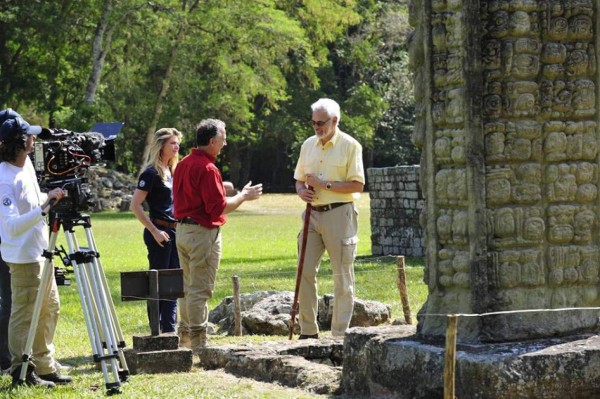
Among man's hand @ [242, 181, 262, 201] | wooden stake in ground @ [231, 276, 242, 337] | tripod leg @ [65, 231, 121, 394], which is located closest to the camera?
tripod leg @ [65, 231, 121, 394]

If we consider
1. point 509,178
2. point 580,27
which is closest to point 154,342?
point 509,178

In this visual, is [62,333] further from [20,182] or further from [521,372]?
[521,372]

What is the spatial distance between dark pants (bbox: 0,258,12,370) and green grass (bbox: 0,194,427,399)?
0.48 m

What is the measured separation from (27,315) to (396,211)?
525 inches

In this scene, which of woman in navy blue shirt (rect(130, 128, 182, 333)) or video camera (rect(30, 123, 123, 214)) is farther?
woman in navy blue shirt (rect(130, 128, 182, 333))

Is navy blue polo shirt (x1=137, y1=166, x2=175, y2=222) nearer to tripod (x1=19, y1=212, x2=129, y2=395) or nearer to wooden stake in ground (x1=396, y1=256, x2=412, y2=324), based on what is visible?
wooden stake in ground (x1=396, y1=256, x2=412, y2=324)

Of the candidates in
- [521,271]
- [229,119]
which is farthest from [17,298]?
[229,119]

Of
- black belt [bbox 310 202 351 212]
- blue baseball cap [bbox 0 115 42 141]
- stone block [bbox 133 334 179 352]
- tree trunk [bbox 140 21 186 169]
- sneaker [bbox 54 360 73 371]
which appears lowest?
sneaker [bbox 54 360 73 371]

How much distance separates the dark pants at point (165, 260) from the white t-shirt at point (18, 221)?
2.32m

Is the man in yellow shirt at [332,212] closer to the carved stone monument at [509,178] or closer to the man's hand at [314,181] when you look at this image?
the man's hand at [314,181]

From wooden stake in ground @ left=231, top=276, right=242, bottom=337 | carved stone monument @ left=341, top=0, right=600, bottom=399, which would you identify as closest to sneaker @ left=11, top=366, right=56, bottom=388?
carved stone monument @ left=341, top=0, right=600, bottom=399

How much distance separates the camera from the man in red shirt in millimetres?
10031

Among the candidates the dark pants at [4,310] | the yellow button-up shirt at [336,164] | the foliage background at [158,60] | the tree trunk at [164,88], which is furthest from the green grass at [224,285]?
the foliage background at [158,60]

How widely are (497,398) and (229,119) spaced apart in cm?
4298
